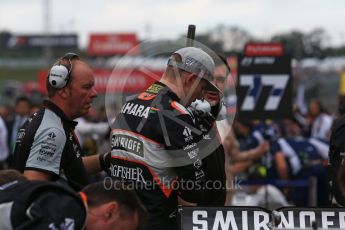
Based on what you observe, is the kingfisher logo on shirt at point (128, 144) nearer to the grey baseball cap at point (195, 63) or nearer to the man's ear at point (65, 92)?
the man's ear at point (65, 92)

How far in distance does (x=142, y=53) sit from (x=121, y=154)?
64.3 inches

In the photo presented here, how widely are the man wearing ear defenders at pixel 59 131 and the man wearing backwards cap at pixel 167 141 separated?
1.03 ft

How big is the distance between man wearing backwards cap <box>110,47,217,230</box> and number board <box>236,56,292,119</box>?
4842 millimetres

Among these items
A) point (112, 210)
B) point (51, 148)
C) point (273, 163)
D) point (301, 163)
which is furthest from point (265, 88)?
point (112, 210)

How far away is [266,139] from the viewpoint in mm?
11180

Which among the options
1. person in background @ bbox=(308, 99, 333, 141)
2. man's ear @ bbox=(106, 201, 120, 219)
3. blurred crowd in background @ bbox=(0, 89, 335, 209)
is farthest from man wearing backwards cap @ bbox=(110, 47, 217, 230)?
person in background @ bbox=(308, 99, 333, 141)

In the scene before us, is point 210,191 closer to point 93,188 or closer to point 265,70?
point 93,188

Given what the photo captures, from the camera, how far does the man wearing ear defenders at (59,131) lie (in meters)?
5.14

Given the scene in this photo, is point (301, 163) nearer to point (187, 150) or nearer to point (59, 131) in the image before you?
point (187, 150)

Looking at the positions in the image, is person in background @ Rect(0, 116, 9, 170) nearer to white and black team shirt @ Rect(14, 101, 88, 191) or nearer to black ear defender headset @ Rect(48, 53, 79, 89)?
white and black team shirt @ Rect(14, 101, 88, 191)

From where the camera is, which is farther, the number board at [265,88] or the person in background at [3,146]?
the person in background at [3,146]

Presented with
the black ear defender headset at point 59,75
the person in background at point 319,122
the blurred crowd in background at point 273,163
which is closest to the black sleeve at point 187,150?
the black ear defender headset at point 59,75

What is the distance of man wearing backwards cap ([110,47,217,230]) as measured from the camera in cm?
507

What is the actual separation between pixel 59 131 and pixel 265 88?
5367 mm
